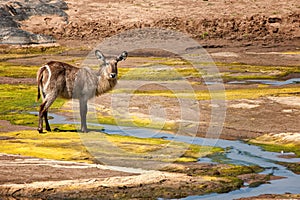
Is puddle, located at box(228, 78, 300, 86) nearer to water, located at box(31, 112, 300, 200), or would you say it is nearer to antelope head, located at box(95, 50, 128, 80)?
water, located at box(31, 112, 300, 200)

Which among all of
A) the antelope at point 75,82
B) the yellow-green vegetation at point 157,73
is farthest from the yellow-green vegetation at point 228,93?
the antelope at point 75,82

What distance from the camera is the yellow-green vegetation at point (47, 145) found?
15544mm

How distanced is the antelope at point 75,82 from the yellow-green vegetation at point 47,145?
0.51 metres

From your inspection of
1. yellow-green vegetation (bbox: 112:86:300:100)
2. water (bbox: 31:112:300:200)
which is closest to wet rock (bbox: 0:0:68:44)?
yellow-green vegetation (bbox: 112:86:300:100)

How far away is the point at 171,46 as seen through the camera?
41.6m

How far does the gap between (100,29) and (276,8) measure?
1160cm

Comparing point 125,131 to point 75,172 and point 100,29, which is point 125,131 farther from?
point 100,29

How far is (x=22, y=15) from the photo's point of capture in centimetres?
4809

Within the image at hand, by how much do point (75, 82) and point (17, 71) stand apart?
1536 centimetres

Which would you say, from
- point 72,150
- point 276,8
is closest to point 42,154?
point 72,150

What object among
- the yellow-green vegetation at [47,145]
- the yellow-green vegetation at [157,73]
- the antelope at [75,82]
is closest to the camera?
the yellow-green vegetation at [47,145]

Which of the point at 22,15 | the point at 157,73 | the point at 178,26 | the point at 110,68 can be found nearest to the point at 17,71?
the point at 157,73

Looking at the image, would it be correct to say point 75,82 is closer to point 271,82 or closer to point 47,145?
point 47,145

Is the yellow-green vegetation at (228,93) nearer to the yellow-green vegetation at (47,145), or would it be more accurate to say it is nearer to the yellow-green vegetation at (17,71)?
the yellow-green vegetation at (17,71)
